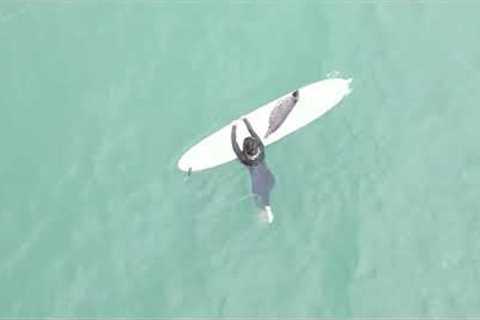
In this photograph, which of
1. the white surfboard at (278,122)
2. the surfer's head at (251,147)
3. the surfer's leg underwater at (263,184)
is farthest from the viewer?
the white surfboard at (278,122)

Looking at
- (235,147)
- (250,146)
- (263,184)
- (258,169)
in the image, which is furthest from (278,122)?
(263,184)

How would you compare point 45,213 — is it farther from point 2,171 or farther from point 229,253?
point 229,253

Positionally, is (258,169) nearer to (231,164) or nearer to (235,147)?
(235,147)

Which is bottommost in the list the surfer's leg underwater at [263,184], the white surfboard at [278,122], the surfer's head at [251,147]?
the surfer's leg underwater at [263,184]

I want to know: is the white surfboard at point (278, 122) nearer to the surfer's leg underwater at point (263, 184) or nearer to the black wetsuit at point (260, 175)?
the black wetsuit at point (260, 175)

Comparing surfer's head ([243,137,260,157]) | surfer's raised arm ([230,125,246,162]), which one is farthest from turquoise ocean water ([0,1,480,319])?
surfer's head ([243,137,260,157])

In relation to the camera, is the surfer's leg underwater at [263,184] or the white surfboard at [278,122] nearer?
the surfer's leg underwater at [263,184]

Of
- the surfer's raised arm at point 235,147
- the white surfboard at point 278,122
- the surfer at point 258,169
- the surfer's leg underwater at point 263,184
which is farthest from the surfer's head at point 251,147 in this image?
the white surfboard at point 278,122

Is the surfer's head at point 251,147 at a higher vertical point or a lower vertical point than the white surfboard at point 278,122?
lower

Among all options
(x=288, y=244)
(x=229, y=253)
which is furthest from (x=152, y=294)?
(x=288, y=244)
